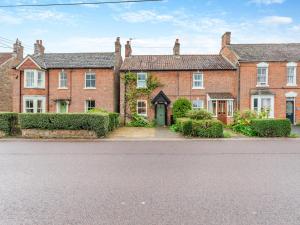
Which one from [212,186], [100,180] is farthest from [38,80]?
[212,186]

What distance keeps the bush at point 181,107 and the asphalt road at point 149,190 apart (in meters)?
16.3

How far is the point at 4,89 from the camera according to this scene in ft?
106

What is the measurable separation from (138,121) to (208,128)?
434 inches

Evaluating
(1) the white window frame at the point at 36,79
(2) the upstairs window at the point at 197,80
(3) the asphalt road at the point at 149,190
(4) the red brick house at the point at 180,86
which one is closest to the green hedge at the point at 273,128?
(3) the asphalt road at the point at 149,190

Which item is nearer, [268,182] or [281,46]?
[268,182]

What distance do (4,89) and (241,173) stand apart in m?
32.1

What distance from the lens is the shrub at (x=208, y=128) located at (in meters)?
17.6

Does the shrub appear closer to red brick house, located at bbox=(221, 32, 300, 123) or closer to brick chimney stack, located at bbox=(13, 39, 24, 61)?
red brick house, located at bbox=(221, 32, 300, 123)

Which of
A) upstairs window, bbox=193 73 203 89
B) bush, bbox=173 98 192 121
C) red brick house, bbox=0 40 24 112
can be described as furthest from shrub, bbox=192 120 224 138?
red brick house, bbox=0 40 24 112

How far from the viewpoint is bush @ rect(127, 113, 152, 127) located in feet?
89.8

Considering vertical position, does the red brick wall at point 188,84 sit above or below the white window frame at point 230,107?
above

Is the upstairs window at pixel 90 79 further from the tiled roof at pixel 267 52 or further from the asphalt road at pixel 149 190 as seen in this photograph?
the asphalt road at pixel 149 190

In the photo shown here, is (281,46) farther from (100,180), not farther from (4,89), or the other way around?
(4,89)

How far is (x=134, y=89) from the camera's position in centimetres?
2814
